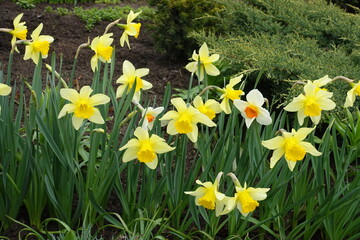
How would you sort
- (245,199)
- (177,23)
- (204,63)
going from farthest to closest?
(177,23)
(204,63)
(245,199)

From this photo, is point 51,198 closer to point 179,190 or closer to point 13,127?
point 13,127

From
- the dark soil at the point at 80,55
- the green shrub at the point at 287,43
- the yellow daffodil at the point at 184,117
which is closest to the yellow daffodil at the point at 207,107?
the yellow daffodil at the point at 184,117

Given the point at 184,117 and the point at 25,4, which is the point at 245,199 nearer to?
the point at 184,117

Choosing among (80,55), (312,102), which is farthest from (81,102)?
(80,55)

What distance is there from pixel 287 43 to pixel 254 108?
75.2 inches

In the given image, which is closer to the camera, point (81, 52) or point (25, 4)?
point (81, 52)

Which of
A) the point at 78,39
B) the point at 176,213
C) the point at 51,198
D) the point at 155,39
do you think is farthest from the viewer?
the point at 78,39

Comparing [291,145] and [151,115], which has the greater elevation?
[291,145]

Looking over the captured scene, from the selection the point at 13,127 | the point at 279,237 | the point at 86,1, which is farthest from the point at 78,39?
the point at 279,237

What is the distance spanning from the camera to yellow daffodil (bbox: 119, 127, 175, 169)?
2.16 metres

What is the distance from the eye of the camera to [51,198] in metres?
2.44

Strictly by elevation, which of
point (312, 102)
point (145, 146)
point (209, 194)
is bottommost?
point (209, 194)

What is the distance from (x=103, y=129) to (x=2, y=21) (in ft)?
10.5

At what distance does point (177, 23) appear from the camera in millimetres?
4711
